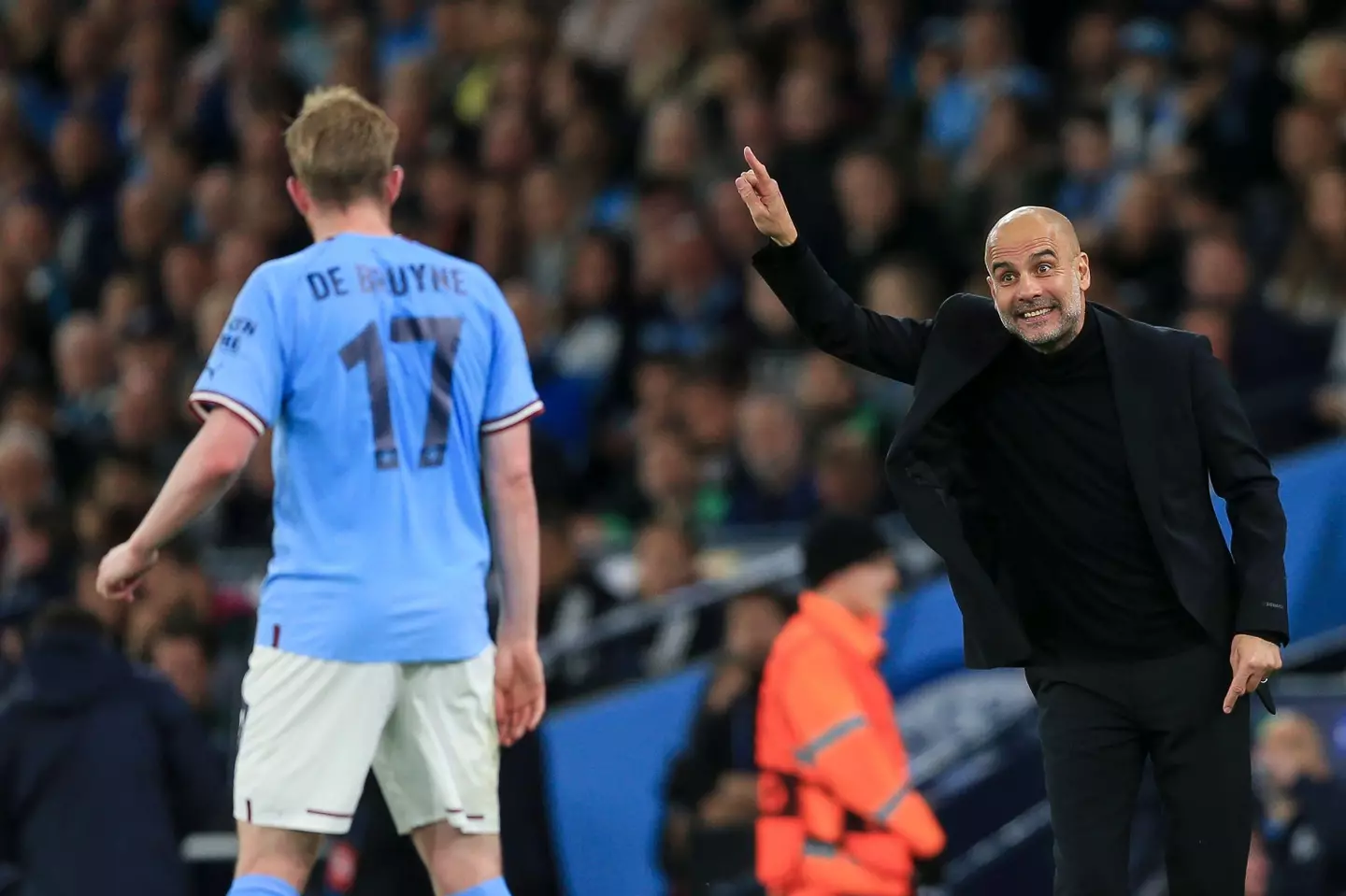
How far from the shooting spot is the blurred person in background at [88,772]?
6895 millimetres

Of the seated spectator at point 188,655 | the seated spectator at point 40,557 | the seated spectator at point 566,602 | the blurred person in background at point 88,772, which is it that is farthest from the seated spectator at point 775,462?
the blurred person in background at point 88,772

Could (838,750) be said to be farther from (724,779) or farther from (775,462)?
(775,462)

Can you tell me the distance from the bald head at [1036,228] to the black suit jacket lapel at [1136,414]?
0.27 metres

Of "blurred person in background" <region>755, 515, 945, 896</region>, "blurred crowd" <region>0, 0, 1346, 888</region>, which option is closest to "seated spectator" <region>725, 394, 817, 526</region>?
"blurred crowd" <region>0, 0, 1346, 888</region>

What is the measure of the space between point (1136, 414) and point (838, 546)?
2.01 metres

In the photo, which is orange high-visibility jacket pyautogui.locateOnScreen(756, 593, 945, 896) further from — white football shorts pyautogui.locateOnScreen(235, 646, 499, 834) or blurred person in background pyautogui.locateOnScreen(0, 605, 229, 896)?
blurred person in background pyautogui.locateOnScreen(0, 605, 229, 896)

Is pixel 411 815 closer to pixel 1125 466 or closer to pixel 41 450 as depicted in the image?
pixel 1125 466

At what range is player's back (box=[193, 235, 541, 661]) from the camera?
17.1 feet

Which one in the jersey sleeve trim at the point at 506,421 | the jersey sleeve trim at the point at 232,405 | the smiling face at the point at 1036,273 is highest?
the smiling face at the point at 1036,273

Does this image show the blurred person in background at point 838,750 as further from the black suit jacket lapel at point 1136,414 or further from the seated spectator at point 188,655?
the seated spectator at point 188,655

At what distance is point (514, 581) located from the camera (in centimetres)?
550

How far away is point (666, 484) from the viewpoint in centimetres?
1005

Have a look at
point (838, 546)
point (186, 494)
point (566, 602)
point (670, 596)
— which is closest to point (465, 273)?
point (186, 494)

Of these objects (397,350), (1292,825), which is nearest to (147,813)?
(397,350)
